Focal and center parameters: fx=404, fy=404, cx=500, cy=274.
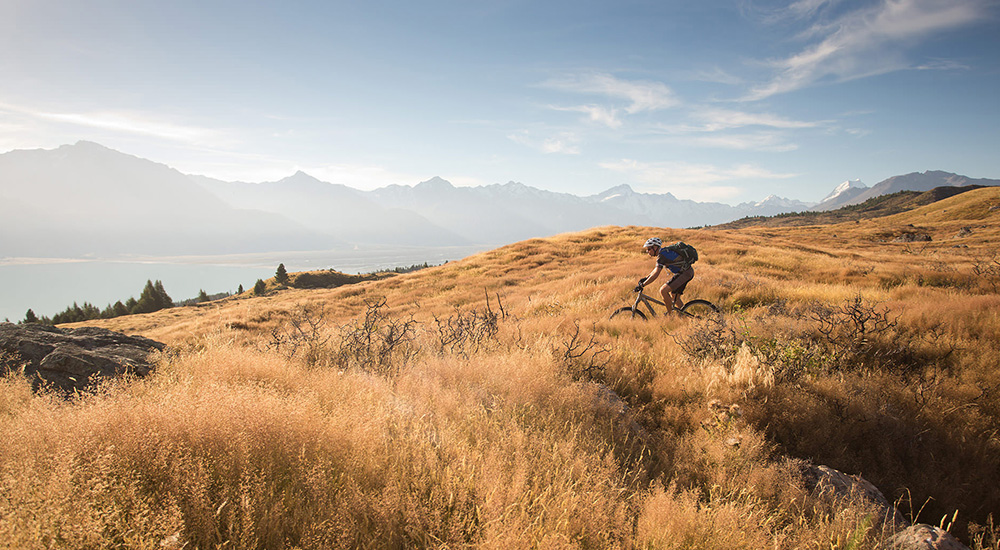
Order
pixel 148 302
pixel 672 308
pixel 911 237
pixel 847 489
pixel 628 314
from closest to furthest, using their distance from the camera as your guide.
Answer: pixel 847 489
pixel 672 308
pixel 628 314
pixel 911 237
pixel 148 302

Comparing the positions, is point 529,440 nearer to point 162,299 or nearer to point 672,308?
point 672,308

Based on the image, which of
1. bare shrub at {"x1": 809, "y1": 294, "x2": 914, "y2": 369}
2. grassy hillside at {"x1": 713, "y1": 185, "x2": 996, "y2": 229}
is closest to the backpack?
bare shrub at {"x1": 809, "y1": 294, "x2": 914, "y2": 369}

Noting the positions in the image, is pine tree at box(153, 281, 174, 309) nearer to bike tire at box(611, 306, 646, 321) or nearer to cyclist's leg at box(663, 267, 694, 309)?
bike tire at box(611, 306, 646, 321)

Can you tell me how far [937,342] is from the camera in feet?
21.0

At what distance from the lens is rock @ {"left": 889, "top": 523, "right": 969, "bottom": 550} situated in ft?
10.0

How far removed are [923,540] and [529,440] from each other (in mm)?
3097

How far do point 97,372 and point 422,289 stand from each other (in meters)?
21.9

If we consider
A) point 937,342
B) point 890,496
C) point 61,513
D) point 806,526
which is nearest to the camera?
point 61,513

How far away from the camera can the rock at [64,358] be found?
467cm

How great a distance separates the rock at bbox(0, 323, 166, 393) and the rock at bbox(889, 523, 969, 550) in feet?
24.4

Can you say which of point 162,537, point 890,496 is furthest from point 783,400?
point 162,537

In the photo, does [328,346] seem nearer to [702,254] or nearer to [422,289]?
[422,289]

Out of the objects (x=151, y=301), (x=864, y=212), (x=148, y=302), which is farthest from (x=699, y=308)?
(x=864, y=212)

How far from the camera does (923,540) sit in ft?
10.2
